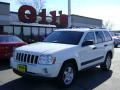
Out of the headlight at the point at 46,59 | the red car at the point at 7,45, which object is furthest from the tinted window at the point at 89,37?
the red car at the point at 7,45

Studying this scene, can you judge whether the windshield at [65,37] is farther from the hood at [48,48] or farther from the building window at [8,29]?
the building window at [8,29]

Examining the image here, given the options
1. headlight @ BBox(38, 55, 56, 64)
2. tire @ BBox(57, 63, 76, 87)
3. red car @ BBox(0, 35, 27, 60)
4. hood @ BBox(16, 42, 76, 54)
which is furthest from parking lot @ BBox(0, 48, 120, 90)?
red car @ BBox(0, 35, 27, 60)

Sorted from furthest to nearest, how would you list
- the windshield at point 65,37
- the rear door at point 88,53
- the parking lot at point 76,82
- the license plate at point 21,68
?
the windshield at point 65,37 → the rear door at point 88,53 → the parking lot at point 76,82 → the license plate at point 21,68

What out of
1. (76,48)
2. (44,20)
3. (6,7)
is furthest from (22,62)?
(44,20)

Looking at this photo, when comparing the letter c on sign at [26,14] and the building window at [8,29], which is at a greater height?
the letter c on sign at [26,14]

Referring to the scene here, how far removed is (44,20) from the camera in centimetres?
3203

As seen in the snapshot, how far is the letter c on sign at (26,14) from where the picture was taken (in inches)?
1093

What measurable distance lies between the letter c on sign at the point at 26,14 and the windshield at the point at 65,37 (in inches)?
746

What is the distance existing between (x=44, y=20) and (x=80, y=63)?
79.4 ft

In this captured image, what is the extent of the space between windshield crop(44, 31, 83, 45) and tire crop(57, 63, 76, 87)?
37.9 inches

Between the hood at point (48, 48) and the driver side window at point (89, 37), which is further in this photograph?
the driver side window at point (89, 37)

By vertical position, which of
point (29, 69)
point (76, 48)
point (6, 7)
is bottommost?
point (29, 69)

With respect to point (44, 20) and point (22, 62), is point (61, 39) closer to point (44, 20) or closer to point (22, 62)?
point (22, 62)

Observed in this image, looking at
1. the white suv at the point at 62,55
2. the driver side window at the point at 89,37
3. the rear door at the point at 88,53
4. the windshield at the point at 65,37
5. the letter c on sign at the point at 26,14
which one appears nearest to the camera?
the white suv at the point at 62,55
